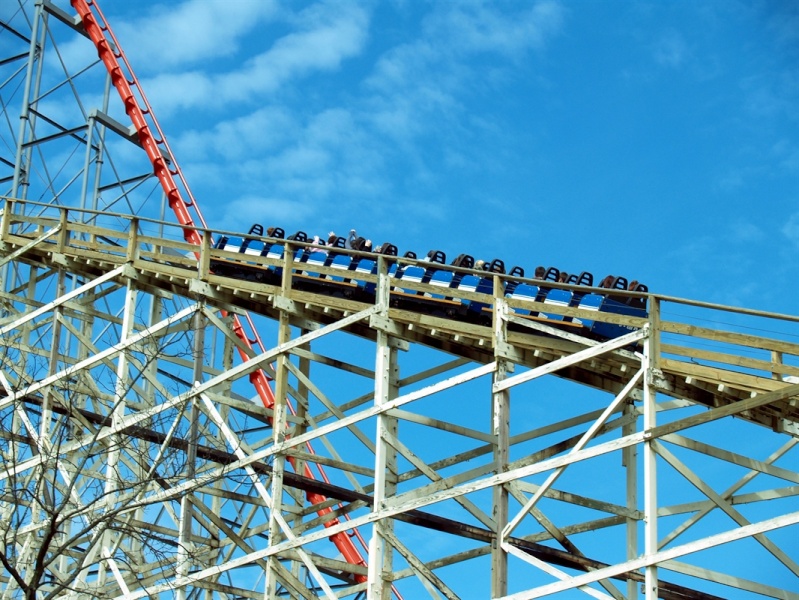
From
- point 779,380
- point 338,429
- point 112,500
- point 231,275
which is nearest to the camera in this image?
point 779,380

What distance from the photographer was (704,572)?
1739 centimetres

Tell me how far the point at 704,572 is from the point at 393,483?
5.48m

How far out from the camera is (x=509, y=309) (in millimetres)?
19953

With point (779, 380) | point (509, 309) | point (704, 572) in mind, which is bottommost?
point (704, 572)

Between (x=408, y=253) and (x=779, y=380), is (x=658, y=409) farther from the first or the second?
(x=408, y=253)

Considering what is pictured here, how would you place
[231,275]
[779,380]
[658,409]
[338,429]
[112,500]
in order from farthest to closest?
[231,275]
[112,500]
[338,429]
[658,409]
[779,380]

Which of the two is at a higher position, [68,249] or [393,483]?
[68,249]

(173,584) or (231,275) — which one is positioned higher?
(231,275)

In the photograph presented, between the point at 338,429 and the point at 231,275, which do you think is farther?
the point at 231,275

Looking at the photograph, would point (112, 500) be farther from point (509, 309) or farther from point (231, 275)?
point (509, 309)

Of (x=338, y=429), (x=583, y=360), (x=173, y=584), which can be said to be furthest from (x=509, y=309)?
(x=173, y=584)

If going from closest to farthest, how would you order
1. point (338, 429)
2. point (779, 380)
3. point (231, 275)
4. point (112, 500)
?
point (779, 380) → point (338, 429) → point (112, 500) → point (231, 275)

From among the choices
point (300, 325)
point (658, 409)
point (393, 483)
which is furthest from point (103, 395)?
point (658, 409)

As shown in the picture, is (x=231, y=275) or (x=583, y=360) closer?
(x=583, y=360)
